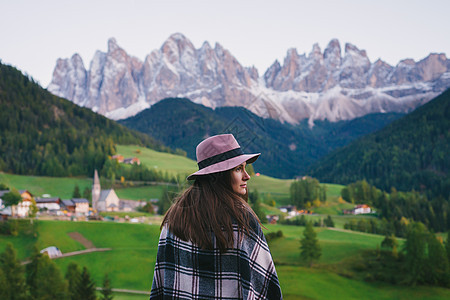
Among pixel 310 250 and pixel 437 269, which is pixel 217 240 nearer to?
pixel 310 250

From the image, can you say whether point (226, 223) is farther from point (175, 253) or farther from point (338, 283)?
point (338, 283)

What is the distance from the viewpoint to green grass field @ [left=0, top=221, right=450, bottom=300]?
144 ft

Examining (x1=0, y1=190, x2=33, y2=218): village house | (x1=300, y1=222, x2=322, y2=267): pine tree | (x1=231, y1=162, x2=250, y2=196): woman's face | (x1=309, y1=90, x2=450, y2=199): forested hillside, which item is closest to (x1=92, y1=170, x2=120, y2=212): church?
(x1=0, y1=190, x2=33, y2=218): village house

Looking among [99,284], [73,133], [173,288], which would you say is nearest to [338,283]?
[99,284]

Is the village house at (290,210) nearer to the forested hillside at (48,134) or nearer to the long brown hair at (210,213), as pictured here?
the forested hillside at (48,134)

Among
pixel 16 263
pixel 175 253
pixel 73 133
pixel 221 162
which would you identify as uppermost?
pixel 73 133

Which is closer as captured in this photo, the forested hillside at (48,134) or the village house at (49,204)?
the village house at (49,204)

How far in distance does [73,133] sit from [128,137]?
22.7 m

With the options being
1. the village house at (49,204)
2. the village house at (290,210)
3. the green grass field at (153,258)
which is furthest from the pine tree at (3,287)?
the village house at (290,210)

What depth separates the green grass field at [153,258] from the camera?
44.0 meters

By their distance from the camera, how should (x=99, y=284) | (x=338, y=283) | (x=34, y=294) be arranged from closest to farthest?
(x=34, y=294)
(x=99, y=284)
(x=338, y=283)

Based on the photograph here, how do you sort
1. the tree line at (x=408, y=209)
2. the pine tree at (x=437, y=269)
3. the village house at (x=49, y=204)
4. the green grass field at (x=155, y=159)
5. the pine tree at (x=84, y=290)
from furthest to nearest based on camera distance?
the green grass field at (x=155, y=159) < the tree line at (x=408, y=209) < the village house at (x=49, y=204) < the pine tree at (x=437, y=269) < the pine tree at (x=84, y=290)

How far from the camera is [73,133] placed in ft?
469

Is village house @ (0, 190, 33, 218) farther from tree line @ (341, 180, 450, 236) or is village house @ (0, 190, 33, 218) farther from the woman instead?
the woman
